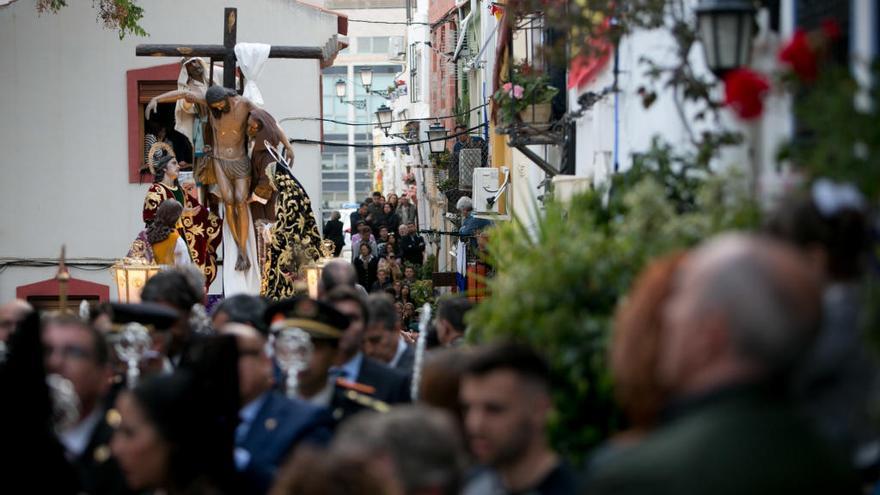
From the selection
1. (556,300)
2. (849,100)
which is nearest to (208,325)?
(556,300)

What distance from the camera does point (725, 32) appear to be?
6688 millimetres

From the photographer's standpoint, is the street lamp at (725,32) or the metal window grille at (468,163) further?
the metal window grille at (468,163)

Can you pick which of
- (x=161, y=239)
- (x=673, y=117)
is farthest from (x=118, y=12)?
(x=673, y=117)

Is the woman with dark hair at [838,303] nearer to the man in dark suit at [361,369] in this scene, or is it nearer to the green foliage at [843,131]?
the green foliage at [843,131]

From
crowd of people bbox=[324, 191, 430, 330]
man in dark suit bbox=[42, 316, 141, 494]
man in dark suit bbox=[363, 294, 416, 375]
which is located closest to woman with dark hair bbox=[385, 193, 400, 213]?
crowd of people bbox=[324, 191, 430, 330]

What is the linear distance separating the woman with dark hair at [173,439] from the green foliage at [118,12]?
17.5 metres

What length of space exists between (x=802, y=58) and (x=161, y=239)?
8.88 metres

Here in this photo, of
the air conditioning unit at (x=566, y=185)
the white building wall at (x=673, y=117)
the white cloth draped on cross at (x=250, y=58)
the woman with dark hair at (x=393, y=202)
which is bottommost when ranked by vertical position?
the woman with dark hair at (x=393, y=202)

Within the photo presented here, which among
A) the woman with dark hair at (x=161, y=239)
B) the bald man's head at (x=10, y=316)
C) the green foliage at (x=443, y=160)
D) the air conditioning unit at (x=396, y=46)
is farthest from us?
the air conditioning unit at (x=396, y=46)

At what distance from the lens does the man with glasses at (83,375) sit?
6.12m

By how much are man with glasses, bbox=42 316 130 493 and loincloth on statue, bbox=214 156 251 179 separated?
8.58 metres

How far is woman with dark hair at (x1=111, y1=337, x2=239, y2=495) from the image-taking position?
5336mm

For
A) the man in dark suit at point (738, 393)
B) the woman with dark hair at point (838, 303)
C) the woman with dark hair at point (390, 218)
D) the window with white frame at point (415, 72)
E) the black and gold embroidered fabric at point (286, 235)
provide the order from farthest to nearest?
the window with white frame at point (415, 72) → the woman with dark hair at point (390, 218) → the black and gold embroidered fabric at point (286, 235) → the woman with dark hair at point (838, 303) → the man in dark suit at point (738, 393)

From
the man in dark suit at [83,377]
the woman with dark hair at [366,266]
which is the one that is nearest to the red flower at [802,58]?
the man in dark suit at [83,377]
